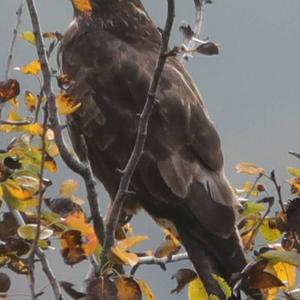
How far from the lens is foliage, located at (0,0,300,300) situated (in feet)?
5.74

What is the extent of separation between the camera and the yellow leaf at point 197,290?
2.04m

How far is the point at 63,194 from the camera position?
2.06 meters

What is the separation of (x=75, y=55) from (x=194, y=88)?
1.64 ft

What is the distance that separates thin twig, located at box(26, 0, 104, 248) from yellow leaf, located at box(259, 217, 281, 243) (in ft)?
1.39

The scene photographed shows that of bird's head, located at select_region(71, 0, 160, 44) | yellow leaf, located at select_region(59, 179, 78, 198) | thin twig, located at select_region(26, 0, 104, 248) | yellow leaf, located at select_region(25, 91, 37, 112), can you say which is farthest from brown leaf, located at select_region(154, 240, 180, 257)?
bird's head, located at select_region(71, 0, 160, 44)

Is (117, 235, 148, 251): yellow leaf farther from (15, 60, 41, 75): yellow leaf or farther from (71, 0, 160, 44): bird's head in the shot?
(71, 0, 160, 44): bird's head

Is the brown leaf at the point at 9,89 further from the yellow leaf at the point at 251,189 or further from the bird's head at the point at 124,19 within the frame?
the bird's head at the point at 124,19

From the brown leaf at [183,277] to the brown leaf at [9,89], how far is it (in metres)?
0.57

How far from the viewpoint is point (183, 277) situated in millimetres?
2082

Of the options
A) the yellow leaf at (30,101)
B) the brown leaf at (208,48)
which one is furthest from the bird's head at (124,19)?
the brown leaf at (208,48)

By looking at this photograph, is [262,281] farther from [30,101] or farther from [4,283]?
[30,101]

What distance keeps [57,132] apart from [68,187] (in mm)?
170

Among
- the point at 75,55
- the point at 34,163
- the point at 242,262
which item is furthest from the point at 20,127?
the point at 75,55

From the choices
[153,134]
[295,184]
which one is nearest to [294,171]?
[295,184]
